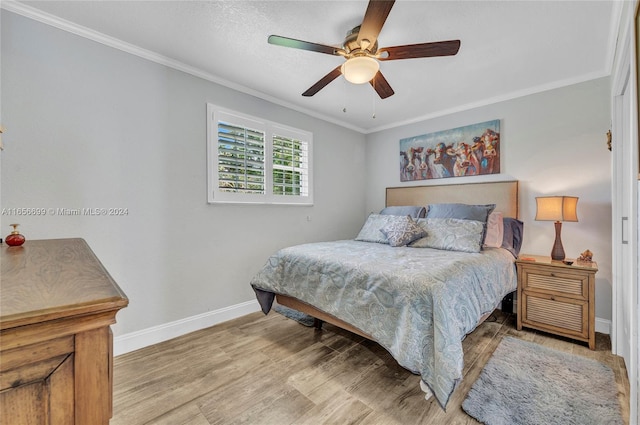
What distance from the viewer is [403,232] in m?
2.92

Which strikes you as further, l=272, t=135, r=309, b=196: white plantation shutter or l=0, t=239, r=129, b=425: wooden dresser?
l=272, t=135, r=309, b=196: white plantation shutter

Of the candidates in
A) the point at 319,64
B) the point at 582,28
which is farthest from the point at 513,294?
the point at 319,64

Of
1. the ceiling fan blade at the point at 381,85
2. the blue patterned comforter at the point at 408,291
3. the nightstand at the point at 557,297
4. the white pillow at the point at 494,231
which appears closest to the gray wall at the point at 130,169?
the blue patterned comforter at the point at 408,291

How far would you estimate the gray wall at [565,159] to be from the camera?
264cm

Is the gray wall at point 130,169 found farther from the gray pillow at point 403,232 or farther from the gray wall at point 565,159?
the gray wall at point 565,159

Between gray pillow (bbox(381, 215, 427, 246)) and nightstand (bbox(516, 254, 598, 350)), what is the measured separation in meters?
0.96

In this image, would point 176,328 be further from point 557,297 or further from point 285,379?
Answer: point 557,297

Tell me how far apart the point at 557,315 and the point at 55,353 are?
3325 millimetres

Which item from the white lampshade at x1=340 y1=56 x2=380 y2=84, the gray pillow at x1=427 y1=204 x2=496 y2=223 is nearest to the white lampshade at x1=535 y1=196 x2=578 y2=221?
the gray pillow at x1=427 y1=204 x2=496 y2=223

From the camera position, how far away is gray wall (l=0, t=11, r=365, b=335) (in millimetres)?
1909

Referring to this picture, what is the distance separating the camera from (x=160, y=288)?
2.49m

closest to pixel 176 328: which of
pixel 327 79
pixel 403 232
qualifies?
pixel 403 232

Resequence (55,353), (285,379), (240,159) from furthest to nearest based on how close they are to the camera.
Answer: (240,159) → (285,379) → (55,353)

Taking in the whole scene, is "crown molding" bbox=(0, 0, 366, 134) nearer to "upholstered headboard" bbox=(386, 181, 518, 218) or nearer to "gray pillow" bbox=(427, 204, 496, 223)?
"upholstered headboard" bbox=(386, 181, 518, 218)
